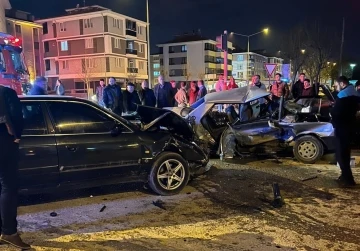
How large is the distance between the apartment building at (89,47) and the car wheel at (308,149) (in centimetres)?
4333

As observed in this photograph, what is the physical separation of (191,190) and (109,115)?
187 cm

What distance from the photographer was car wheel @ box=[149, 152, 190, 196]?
5.91 meters

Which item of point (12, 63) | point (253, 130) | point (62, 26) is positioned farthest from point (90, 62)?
point (253, 130)

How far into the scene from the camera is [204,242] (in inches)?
167

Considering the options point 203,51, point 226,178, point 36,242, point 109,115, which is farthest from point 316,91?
point 203,51

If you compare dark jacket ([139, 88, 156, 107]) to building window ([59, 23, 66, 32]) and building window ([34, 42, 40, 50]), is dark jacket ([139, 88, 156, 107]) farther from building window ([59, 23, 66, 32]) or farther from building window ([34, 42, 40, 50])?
building window ([59, 23, 66, 32])

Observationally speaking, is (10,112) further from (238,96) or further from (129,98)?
(129,98)

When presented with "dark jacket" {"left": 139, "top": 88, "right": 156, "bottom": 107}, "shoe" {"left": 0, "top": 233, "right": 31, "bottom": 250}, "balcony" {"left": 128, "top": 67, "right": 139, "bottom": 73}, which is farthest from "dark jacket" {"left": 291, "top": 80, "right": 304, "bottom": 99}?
"balcony" {"left": 128, "top": 67, "right": 139, "bottom": 73}

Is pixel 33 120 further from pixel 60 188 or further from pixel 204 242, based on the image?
pixel 204 242

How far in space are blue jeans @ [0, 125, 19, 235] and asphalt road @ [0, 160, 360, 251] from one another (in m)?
0.28

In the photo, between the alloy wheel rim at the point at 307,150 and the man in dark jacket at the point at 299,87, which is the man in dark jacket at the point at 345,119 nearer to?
the alloy wheel rim at the point at 307,150

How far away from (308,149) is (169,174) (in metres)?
3.63

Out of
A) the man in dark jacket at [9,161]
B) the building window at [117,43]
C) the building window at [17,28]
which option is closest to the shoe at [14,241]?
the man in dark jacket at [9,161]

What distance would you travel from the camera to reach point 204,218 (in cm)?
500
